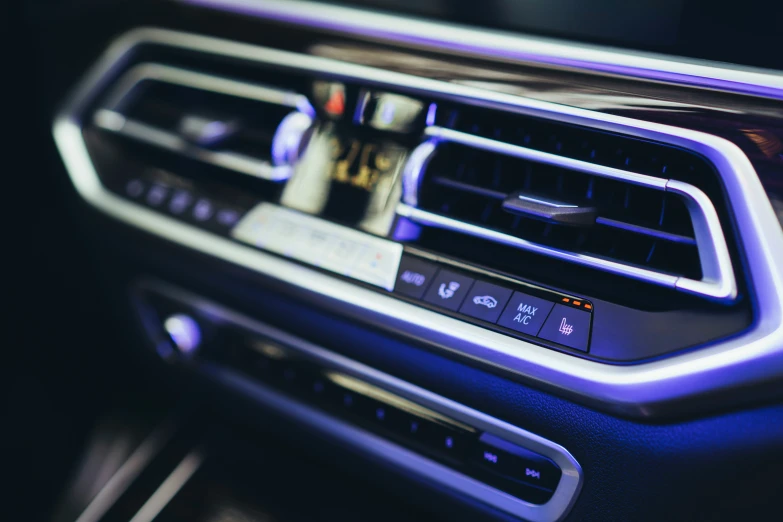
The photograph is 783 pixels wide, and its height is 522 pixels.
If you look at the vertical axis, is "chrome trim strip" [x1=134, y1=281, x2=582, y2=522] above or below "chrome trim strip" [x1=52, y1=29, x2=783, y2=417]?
below

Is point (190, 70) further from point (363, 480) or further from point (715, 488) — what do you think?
point (715, 488)

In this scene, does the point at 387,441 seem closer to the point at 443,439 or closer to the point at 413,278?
the point at 443,439

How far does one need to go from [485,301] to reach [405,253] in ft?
0.29

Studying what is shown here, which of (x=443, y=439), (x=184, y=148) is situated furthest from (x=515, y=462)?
(x=184, y=148)

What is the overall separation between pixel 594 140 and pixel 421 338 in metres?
0.22

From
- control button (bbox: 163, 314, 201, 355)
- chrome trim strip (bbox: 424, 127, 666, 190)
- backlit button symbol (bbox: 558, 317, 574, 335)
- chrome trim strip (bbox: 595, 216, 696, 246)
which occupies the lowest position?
control button (bbox: 163, 314, 201, 355)

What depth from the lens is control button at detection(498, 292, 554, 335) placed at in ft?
1.54

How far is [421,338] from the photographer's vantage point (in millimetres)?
510

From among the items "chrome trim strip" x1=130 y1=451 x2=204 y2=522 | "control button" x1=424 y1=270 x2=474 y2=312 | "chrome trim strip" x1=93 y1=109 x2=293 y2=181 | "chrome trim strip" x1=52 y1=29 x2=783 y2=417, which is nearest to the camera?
"chrome trim strip" x1=52 y1=29 x2=783 y2=417

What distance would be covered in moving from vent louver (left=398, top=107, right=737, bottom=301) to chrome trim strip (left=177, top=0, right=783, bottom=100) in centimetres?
6

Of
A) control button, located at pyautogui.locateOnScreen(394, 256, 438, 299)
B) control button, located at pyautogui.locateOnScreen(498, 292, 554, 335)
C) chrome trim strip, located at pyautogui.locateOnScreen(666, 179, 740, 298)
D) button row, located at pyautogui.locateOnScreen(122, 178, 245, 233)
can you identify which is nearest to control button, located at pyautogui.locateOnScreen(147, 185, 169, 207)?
button row, located at pyautogui.locateOnScreen(122, 178, 245, 233)

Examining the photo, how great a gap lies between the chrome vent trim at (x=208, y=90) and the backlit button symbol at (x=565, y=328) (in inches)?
12.3

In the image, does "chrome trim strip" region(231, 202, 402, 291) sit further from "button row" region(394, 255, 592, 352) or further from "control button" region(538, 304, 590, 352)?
"control button" region(538, 304, 590, 352)

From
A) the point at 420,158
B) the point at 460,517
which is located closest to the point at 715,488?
the point at 460,517
